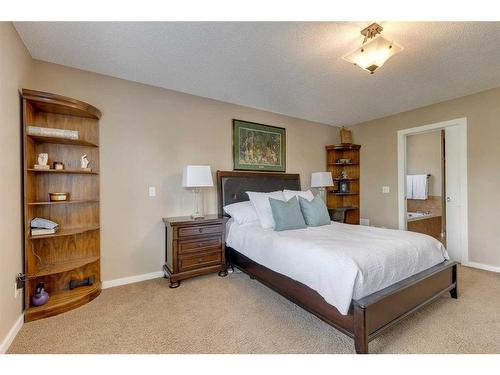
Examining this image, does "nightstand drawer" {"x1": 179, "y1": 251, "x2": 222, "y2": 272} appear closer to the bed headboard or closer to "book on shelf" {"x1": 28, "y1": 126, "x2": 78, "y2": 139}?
the bed headboard

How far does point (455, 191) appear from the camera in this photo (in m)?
3.44

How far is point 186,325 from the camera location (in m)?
1.87

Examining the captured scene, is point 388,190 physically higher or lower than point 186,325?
higher

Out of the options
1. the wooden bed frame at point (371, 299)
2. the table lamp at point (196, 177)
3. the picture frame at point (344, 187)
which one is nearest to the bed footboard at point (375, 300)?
the wooden bed frame at point (371, 299)

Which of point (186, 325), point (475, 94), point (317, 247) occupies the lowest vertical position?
point (186, 325)

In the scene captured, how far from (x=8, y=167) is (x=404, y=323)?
3293 mm

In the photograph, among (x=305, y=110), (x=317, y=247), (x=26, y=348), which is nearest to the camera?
(x=26, y=348)

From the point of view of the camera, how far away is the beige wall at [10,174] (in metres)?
1.58

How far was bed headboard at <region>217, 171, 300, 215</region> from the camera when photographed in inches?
129

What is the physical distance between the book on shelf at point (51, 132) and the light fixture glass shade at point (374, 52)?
2.71 metres

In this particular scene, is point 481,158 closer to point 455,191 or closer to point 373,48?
point 455,191
